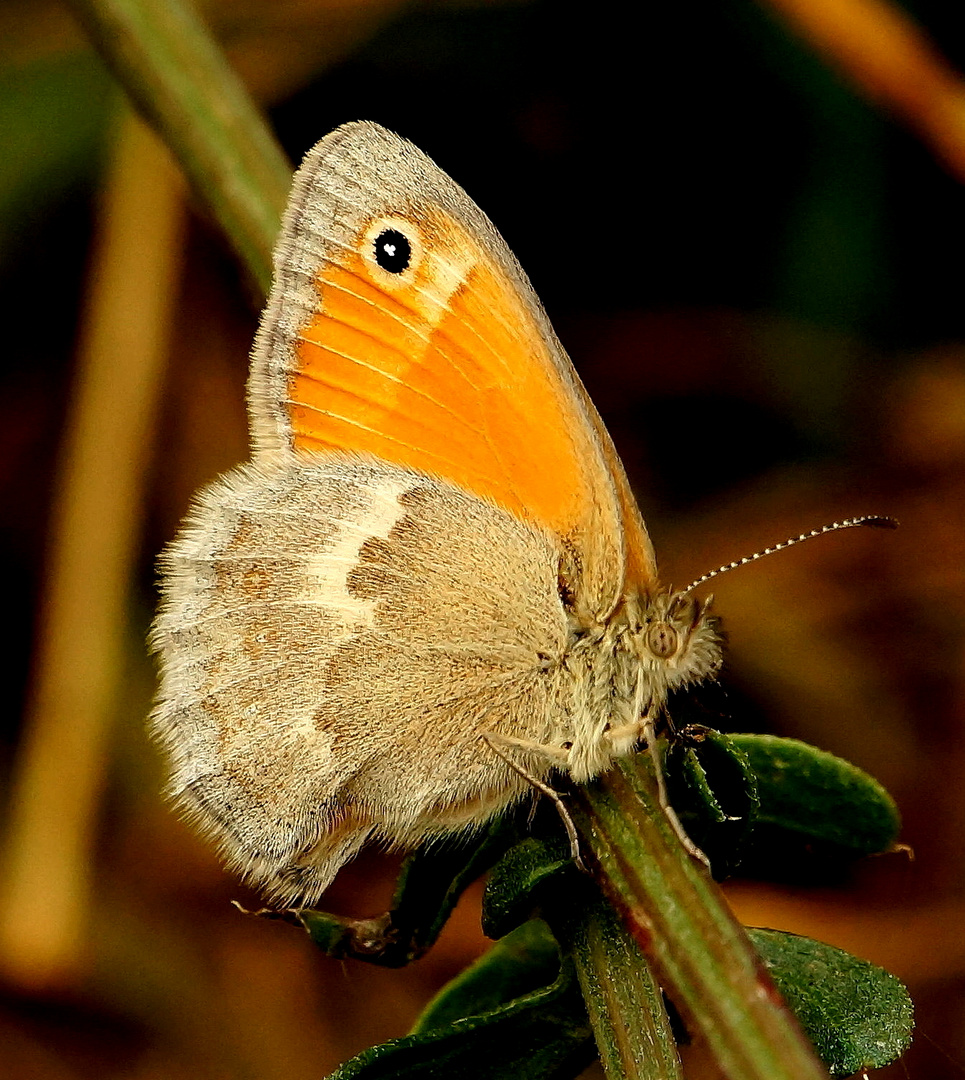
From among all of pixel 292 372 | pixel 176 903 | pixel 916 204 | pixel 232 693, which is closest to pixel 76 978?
pixel 176 903

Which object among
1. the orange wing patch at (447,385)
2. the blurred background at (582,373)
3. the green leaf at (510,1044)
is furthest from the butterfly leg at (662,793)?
the blurred background at (582,373)

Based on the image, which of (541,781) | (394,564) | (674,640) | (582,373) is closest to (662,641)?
(674,640)

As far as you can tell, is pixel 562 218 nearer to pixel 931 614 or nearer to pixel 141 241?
pixel 141 241

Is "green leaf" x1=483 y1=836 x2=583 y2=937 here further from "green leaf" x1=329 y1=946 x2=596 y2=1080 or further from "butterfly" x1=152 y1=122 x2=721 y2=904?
"butterfly" x1=152 y1=122 x2=721 y2=904

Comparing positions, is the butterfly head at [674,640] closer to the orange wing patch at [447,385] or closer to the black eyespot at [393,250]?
the orange wing patch at [447,385]

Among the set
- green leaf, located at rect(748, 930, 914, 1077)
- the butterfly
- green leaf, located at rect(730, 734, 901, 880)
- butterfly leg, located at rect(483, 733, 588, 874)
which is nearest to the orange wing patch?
the butterfly

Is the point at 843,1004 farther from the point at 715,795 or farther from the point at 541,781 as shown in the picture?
the point at 541,781
